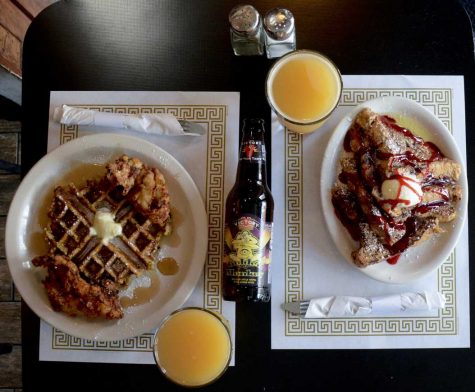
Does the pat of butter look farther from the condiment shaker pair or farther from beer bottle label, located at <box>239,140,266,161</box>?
the condiment shaker pair

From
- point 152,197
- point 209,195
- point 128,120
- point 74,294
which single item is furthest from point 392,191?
point 74,294

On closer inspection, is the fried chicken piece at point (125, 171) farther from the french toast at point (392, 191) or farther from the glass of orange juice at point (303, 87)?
the french toast at point (392, 191)

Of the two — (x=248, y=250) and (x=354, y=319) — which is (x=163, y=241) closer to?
(x=248, y=250)

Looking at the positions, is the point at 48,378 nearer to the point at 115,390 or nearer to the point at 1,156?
the point at 115,390

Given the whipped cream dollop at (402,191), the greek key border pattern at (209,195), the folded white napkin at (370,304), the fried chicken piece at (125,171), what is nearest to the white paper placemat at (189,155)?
the greek key border pattern at (209,195)

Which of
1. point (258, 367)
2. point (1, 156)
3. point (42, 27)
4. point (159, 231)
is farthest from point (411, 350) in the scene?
point (1, 156)

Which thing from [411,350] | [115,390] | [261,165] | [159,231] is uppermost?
[261,165]
